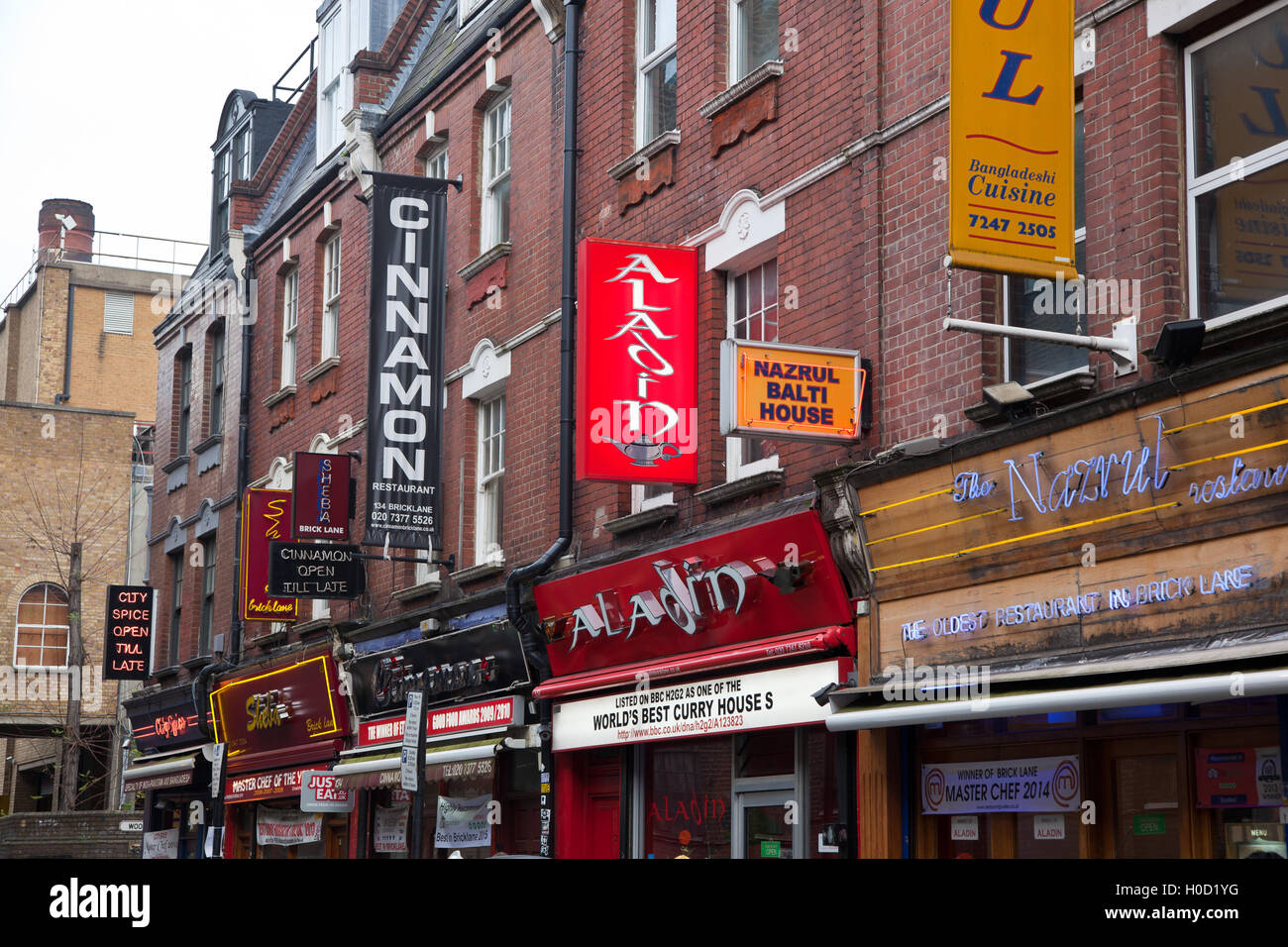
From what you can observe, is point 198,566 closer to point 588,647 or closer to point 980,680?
point 588,647

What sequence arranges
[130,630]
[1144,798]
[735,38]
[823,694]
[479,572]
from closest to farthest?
[1144,798] < [823,694] < [735,38] < [479,572] < [130,630]

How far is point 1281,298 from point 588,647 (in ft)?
26.2

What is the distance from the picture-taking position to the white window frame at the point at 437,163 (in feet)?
64.6

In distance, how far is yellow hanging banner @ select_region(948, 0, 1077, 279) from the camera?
8.66 meters

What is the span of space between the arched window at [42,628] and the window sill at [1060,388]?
122 feet

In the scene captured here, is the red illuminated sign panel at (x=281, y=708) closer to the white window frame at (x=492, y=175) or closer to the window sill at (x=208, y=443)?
the window sill at (x=208, y=443)

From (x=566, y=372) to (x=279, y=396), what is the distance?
A: 31.2ft

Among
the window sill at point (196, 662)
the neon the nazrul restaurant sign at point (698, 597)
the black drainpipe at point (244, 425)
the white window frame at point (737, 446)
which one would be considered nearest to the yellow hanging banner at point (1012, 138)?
the neon the nazrul restaurant sign at point (698, 597)

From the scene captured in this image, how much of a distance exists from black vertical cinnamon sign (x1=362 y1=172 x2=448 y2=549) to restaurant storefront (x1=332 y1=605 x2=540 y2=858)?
134cm

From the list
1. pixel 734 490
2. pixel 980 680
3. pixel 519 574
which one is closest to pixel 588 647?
pixel 519 574

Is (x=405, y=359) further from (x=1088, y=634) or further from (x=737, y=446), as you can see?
(x=1088, y=634)

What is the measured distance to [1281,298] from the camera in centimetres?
802

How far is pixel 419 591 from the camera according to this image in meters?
18.6

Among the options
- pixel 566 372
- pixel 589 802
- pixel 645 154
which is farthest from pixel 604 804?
pixel 645 154
